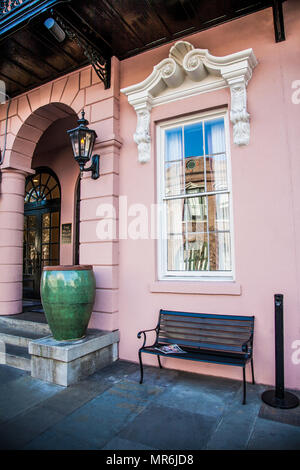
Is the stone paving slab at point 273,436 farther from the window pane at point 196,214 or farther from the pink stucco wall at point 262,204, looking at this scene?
the window pane at point 196,214

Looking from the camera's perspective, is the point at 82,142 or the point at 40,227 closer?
the point at 82,142

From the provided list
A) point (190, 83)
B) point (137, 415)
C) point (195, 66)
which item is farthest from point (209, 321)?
point (195, 66)

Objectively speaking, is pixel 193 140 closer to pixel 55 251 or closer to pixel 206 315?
pixel 206 315

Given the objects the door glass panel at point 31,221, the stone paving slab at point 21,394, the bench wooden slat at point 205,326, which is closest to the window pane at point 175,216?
the bench wooden slat at point 205,326

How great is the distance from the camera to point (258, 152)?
3.65m

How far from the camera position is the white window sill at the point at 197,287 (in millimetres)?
3625

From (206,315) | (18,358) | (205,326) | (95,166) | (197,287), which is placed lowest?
(18,358)

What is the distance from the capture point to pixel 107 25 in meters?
4.13

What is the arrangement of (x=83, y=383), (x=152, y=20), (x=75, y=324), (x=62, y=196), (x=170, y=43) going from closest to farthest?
1. (x=83, y=383)
2. (x=75, y=324)
3. (x=152, y=20)
4. (x=170, y=43)
5. (x=62, y=196)

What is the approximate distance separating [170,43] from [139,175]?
1925mm

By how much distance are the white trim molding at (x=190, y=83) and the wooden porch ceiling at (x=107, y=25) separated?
0.37 metres

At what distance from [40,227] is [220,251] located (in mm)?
5190
